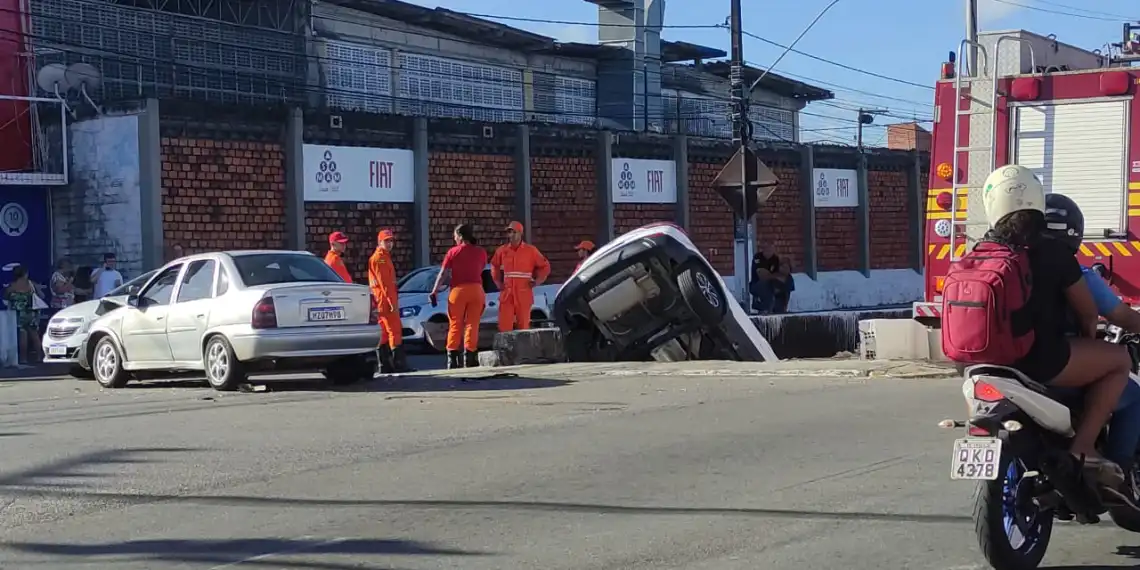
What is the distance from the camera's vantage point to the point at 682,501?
803cm

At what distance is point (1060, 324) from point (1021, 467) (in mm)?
604

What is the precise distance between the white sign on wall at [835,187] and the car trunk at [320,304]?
2591cm

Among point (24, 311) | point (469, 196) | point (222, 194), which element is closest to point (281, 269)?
point (24, 311)

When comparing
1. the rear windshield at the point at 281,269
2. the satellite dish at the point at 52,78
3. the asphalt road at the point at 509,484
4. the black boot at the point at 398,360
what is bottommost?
the black boot at the point at 398,360

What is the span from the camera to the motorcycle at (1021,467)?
586cm

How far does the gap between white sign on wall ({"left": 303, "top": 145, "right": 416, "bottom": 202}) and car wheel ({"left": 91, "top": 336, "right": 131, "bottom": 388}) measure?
11.2 metres

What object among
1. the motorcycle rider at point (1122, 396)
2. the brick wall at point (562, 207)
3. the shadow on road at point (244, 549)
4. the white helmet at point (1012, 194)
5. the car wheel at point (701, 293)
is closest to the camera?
the white helmet at point (1012, 194)

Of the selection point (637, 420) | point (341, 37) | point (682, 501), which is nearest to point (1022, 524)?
point (682, 501)

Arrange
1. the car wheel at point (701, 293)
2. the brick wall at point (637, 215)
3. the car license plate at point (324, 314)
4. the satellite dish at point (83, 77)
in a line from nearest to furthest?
1. the car license plate at point (324, 314)
2. the car wheel at point (701, 293)
3. the satellite dish at point (83, 77)
4. the brick wall at point (637, 215)

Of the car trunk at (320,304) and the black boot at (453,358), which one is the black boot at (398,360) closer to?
the black boot at (453,358)

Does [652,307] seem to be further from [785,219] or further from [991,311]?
[785,219]

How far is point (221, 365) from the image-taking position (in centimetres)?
1513

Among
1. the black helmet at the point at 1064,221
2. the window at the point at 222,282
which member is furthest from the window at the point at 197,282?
the black helmet at the point at 1064,221

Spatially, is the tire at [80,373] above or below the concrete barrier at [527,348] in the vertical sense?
below
